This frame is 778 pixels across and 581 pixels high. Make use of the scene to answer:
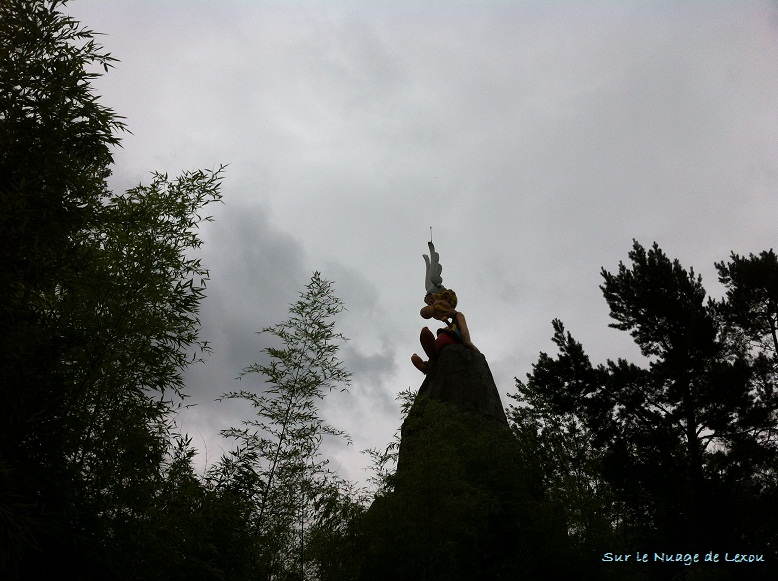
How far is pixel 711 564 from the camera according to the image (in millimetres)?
8438

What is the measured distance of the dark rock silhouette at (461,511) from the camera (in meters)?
5.18

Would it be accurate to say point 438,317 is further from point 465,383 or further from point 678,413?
point 678,413

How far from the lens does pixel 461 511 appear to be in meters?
5.32

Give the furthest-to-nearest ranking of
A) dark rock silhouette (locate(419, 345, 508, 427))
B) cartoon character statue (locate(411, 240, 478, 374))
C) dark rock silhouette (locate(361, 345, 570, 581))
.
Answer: cartoon character statue (locate(411, 240, 478, 374))
dark rock silhouette (locate(419, 345, 508, 427))
dark rock silhouette (locate(361, 345, 570, 581))

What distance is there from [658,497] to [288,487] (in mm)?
6446

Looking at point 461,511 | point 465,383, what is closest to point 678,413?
point 465,383

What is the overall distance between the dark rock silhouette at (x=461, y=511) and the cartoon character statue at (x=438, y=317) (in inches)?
51.6

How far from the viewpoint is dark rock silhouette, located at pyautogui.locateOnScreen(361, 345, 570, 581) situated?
17.0ft

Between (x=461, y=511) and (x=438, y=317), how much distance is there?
17.3ft

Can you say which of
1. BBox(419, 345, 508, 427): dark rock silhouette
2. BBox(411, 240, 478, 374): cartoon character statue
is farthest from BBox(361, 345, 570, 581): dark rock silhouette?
BBox(411, 240, 478, 374): cartoon character statue

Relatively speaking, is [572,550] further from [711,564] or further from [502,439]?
[711,564]

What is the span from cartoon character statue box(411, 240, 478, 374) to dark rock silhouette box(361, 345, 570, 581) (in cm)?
131

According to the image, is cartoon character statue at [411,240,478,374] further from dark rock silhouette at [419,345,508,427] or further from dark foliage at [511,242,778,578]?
dark foliage at [511,242,778,578]

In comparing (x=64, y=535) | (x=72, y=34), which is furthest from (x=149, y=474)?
(x=72, y=34)
